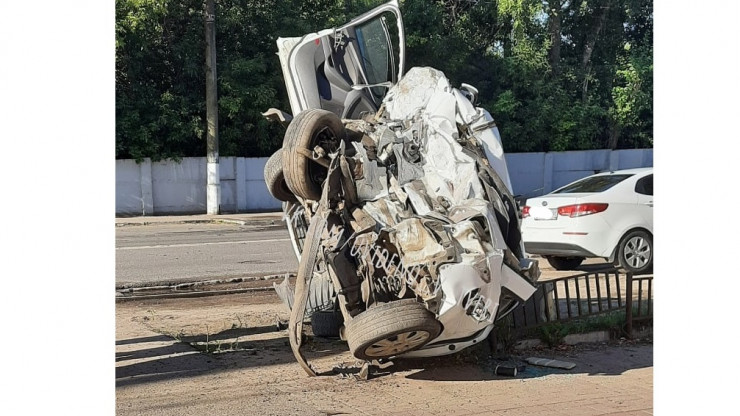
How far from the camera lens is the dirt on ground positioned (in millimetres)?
5684

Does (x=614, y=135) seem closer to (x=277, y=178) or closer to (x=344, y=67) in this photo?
(x=344, y=67)

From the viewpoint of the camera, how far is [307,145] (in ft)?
20.6

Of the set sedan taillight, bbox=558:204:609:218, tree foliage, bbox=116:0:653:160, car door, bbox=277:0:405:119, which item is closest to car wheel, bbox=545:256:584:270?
sedan taillight, bbox=558:204:609:218

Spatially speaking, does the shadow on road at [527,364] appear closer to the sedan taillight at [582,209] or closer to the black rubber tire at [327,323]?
the black rubber tire at [327,323]

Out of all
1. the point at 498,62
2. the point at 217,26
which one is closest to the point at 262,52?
the point at 217,26

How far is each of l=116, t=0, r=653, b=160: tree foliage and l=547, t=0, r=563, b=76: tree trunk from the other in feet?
0.13

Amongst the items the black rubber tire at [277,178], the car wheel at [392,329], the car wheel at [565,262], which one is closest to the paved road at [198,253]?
A: the car wheel at [565,262]

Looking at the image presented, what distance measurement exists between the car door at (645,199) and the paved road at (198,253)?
4550mm

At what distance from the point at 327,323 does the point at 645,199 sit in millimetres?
5401

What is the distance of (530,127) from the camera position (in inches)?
1100

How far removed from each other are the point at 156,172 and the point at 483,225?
18.0m

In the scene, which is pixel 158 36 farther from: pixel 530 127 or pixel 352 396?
pixel 352 396

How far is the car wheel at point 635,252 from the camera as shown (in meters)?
11.2
